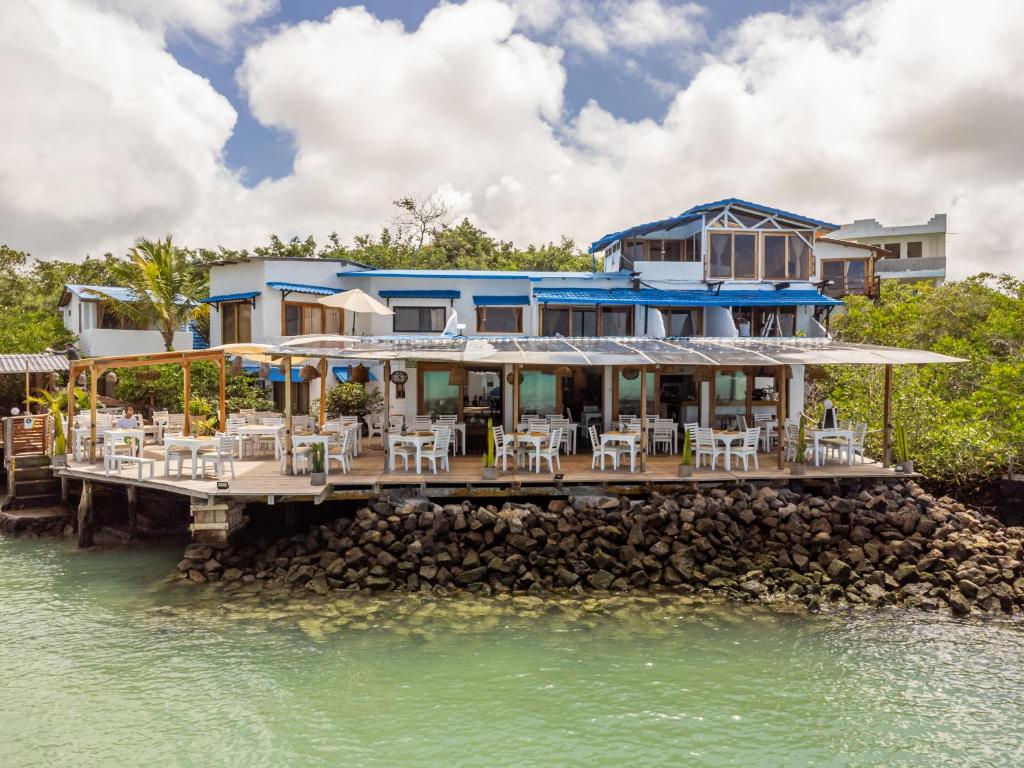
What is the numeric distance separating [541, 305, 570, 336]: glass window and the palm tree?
14396 millimetres

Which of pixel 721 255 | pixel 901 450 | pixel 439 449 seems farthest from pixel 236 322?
pixel 901 450

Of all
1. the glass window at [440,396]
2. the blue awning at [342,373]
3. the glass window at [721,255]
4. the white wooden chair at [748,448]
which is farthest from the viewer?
the blue awning at [342,373]

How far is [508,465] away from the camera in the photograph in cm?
1689

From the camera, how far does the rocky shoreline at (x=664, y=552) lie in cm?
1345

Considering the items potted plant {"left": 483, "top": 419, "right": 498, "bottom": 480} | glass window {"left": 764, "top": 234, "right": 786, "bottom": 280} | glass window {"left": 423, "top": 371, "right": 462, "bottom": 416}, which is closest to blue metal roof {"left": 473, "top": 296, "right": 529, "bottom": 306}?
glass window {"left": 423, "top": 371, "right": 462, "bottom": 416}

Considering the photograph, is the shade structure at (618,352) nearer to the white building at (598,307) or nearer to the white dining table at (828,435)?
the white dining table at (828,435)

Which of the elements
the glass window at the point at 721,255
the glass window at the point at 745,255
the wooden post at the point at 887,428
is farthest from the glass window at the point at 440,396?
the wooden post at the point at 887,428

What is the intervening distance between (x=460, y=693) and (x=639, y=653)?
9.85 ft

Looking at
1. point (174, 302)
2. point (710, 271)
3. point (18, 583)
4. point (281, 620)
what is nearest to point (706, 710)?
point (281, 620)

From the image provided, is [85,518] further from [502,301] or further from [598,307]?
[598,307]

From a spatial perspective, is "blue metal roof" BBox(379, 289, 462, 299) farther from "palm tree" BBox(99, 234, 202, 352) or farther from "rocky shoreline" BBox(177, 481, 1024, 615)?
"rocky shoreline" BBox(177, 481, 1024, 615)

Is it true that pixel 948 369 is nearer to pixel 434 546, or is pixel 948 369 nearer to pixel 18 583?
pixel 434 546

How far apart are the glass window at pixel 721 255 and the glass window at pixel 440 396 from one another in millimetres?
10197

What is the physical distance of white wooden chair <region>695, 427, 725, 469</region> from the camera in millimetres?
16505
